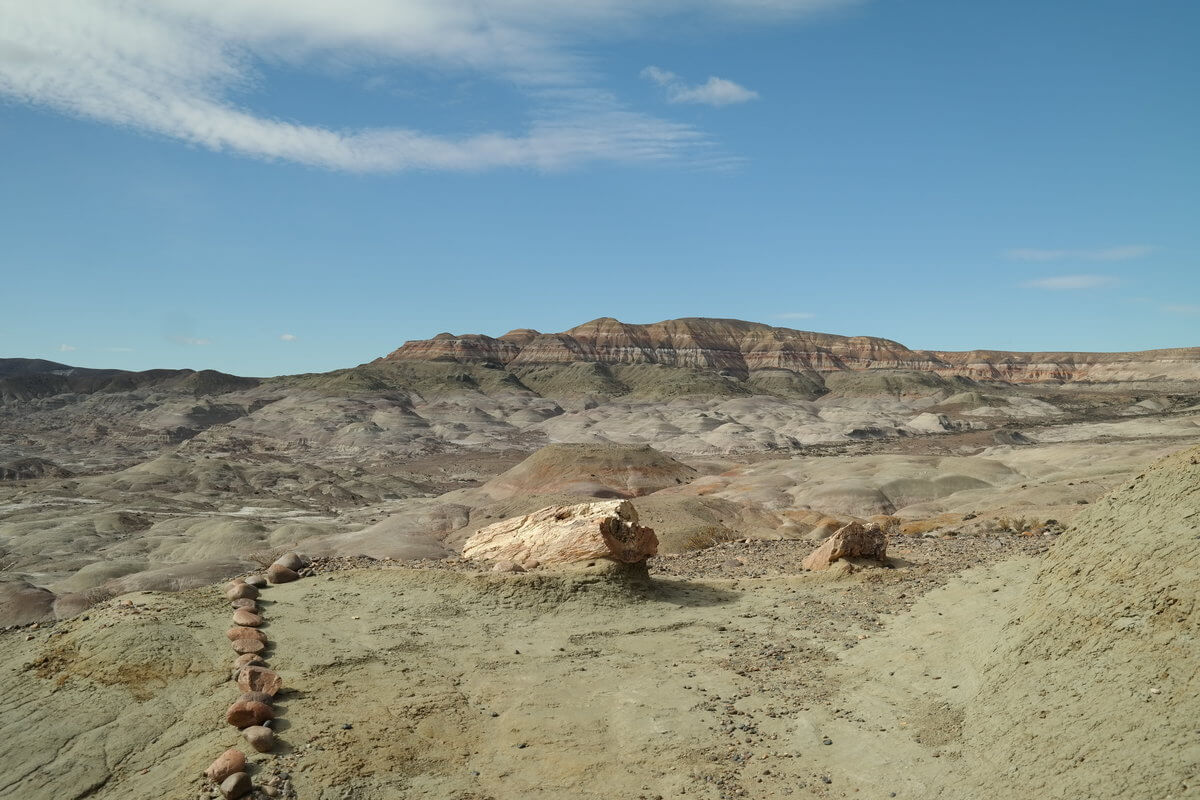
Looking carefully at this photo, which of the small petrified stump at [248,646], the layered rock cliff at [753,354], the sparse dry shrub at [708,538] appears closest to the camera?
the small petrified stump at [248,646]

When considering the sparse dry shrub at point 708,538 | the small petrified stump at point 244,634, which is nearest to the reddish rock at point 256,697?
the small petrified stump at point 244,634

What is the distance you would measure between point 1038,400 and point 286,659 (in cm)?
11218

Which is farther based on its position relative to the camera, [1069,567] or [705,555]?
[705,555]

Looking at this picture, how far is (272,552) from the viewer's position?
2655cm

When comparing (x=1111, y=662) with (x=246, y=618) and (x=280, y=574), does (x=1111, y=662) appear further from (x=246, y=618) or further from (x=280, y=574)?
(x=280, y=574)

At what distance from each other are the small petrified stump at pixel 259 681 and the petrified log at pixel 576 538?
5287 millimetres

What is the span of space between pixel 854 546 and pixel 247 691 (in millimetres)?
9160

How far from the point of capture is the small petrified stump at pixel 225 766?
237 inches

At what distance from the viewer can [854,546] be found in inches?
494

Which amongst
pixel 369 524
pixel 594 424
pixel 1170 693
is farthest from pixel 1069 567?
pixel 594 424

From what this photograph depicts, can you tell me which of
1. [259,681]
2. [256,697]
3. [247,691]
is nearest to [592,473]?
[259,681]

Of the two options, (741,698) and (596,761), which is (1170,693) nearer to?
(741,698)

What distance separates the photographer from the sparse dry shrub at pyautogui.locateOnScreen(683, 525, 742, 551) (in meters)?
19.5

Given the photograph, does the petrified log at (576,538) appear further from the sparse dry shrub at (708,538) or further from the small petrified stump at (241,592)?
the sparse dry shrub at (708,538)
